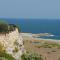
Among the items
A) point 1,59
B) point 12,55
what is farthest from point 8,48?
point 1,59

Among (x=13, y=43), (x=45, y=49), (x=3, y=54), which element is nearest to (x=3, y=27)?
(x=13, y=43)

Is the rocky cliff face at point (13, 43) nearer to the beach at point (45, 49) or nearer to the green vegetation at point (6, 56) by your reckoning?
the green vegetation at point (6, 56)

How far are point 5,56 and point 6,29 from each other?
2.23 m

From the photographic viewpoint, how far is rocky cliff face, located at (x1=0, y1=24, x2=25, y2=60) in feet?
78.8

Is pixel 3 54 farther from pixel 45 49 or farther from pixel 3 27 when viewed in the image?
pixel 45 49

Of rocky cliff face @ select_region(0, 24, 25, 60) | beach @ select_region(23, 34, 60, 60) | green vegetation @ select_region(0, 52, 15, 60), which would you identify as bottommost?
beach @ select_region(23, 34, 60, 60)

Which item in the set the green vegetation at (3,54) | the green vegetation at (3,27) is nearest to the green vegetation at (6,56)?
Result: the green vegetation at (3,54)

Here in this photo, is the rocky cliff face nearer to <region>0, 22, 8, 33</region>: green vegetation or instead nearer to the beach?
<region>0, 22, 8, 33</region>: green vegetation

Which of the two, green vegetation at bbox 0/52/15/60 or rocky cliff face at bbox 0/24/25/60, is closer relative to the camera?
green vegetation at bbox 0/52/15/60

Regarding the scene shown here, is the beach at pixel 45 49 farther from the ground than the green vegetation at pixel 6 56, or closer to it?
closer to it

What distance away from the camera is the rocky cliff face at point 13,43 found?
24031 millimetres

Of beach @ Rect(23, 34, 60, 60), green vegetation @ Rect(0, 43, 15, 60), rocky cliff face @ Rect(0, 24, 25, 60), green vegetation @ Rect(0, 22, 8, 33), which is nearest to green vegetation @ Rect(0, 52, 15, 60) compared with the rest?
green vegetation @ Rect(0, 43, 15, 60)

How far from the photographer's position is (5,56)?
2339 centimetres

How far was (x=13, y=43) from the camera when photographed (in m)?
25.4
